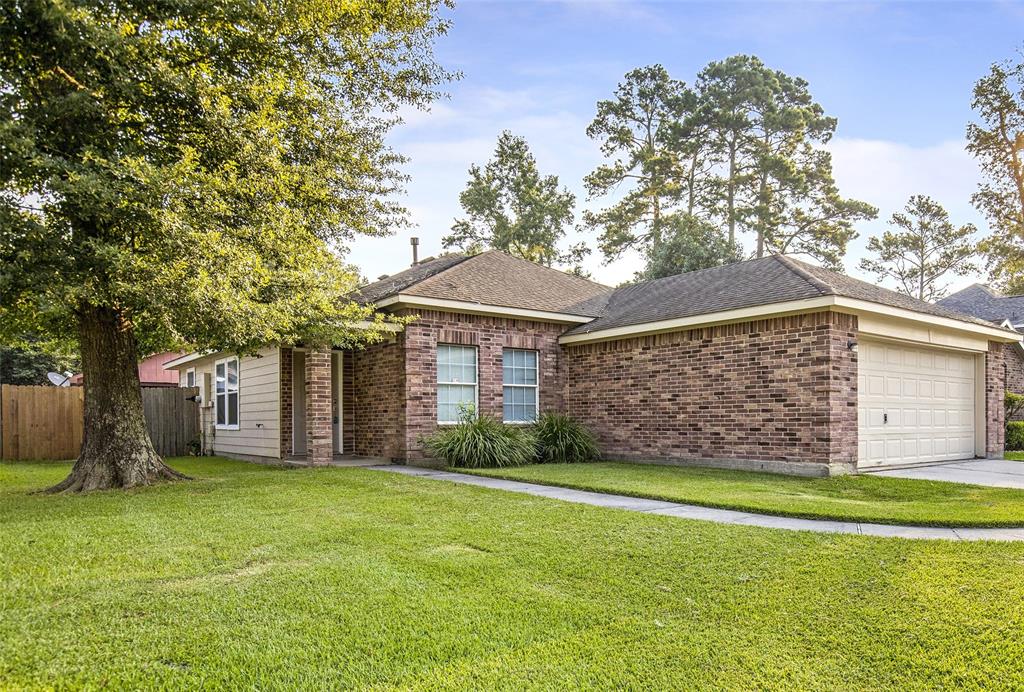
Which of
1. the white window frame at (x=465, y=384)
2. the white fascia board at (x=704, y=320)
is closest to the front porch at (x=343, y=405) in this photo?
the white window frame at (x=465, y=384)

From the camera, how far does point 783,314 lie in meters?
10.8

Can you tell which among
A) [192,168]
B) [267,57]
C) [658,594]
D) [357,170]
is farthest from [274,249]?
[658,594]

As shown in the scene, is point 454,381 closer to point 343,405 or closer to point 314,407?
point 314,407

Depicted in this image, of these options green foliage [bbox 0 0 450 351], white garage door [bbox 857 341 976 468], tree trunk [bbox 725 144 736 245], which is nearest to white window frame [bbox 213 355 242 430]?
green foliage [bbox 0 0 450 351]

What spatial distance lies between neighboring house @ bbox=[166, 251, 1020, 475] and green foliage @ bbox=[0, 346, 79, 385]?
20.2 meters

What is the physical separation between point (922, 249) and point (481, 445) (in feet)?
130

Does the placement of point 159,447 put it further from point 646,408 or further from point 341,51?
point 646,408

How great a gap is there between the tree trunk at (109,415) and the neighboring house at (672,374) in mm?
2860

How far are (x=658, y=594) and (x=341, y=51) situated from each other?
10721 mm

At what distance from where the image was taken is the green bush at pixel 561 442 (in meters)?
12.8

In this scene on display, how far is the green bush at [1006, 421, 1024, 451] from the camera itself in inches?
640

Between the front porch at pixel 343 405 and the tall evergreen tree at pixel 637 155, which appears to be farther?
the tall evergreen tree at pixel 637 155

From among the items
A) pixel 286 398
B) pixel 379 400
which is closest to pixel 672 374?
pixel 379 400

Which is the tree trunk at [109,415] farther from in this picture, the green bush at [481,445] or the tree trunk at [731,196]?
the tree trunk at [731,196]
